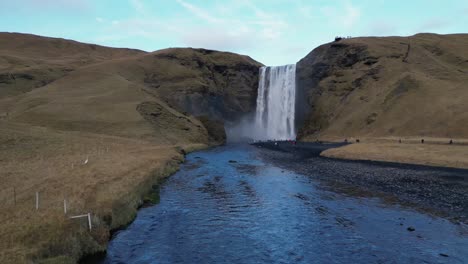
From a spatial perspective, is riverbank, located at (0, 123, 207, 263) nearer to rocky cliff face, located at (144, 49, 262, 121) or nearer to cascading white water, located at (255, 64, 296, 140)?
rocky cliff face, located at (144, 49, 262, 121)

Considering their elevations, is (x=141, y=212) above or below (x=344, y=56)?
below

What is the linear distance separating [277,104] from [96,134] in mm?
85342

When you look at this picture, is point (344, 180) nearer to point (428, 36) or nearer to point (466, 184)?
point (466, 184)

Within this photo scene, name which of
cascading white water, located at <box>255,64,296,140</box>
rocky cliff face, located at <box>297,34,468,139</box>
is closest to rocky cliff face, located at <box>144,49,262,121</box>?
cascading white water, located at <box>255,64,296,140</box>

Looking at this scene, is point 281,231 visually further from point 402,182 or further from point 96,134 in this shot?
point 96,134

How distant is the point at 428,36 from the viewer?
162000 mm

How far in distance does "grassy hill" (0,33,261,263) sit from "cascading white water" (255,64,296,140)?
28.9ft

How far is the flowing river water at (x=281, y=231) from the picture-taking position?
21.8m

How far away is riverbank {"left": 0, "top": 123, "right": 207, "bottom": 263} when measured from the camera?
1797cm

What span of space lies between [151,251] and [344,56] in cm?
13295

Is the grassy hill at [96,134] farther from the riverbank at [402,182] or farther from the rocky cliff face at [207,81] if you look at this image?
the riverbank at [402,182]

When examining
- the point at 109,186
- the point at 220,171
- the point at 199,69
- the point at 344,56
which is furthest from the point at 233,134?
the point at 109,186

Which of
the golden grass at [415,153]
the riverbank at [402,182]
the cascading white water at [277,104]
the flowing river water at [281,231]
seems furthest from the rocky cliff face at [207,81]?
the flowing river water at [281,231]

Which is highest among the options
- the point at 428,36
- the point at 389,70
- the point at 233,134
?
the point at 428,36
